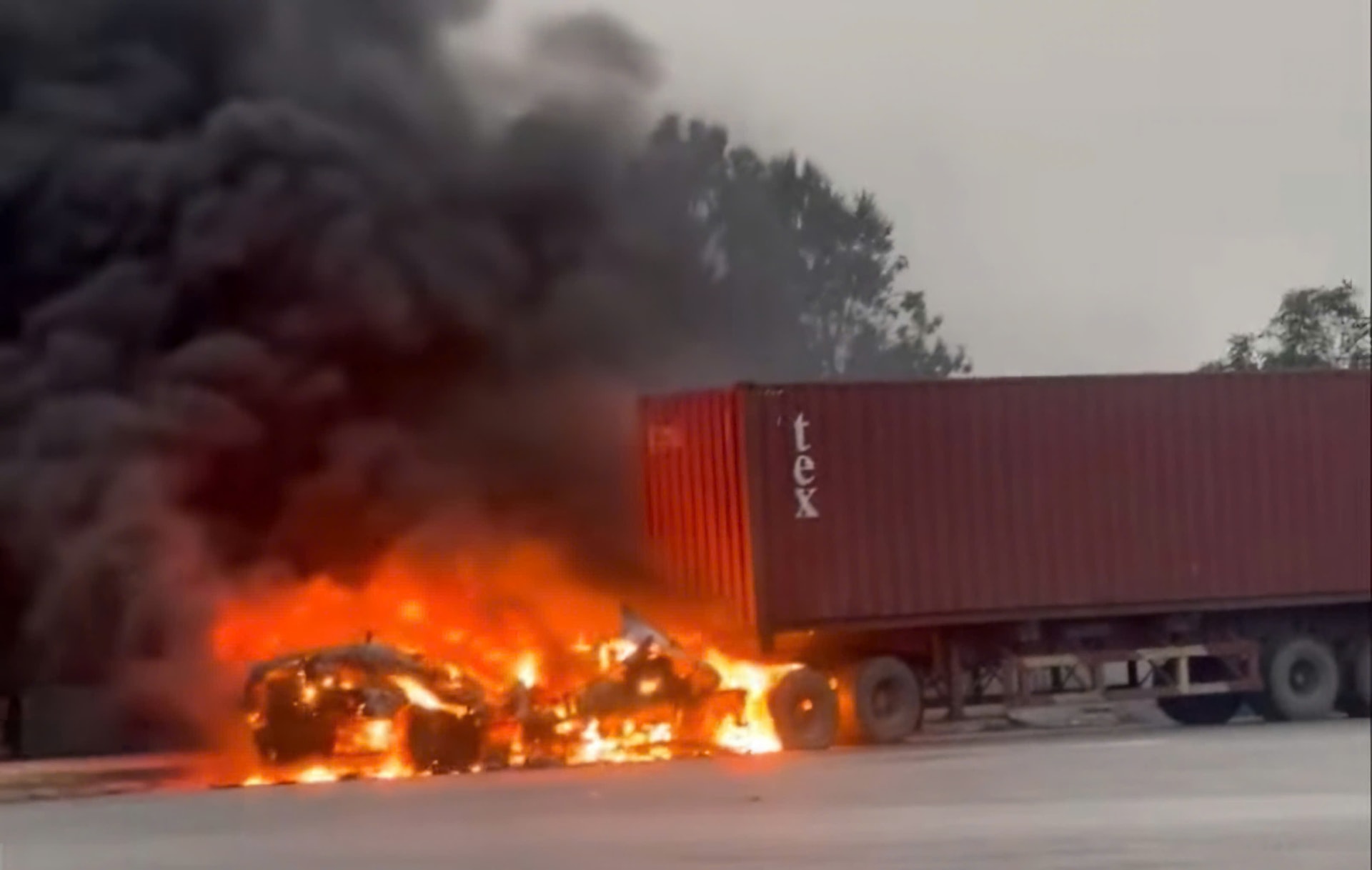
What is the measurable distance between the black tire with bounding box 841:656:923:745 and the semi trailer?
0.07ft

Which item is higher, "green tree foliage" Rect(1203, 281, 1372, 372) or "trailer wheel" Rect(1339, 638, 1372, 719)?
"green tree foliage" Rect(1203, 281, 1372, 372)

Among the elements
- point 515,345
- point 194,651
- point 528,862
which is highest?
point 515,345

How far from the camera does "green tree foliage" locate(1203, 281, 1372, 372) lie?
6.60 m

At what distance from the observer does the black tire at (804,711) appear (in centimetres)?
1723

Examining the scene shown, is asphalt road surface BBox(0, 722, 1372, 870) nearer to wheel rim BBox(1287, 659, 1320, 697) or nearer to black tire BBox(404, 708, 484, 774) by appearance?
black tire BBox(404, 708, 484, 774)

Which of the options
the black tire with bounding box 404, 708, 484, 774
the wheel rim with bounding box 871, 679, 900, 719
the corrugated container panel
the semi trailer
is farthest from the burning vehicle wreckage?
the wheel rim with bounding box 871, 679, 900, 719

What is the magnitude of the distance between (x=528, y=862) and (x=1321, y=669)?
10.8 meters

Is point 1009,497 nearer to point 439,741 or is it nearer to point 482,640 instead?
point 439,741

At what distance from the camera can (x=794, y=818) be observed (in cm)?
1173

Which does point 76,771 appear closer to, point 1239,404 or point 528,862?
point 528,862

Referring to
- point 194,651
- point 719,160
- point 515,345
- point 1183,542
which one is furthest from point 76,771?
point 1183,542

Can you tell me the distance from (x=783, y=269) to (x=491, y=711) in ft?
14.9

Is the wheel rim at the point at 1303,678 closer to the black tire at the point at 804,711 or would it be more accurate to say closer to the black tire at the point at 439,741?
the black tire at the point at 804,711

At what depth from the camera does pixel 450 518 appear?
19.2 meters
